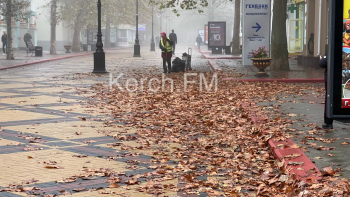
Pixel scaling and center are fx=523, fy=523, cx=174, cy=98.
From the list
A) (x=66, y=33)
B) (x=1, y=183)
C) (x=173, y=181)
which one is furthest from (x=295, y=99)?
(x=66, y=33)

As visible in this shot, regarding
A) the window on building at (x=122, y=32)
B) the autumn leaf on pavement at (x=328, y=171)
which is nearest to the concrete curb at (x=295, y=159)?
the autumn leaf on pavement at (x=328, y=171)

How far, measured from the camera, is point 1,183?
5812 millimetres

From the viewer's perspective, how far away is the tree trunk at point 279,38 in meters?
21.5

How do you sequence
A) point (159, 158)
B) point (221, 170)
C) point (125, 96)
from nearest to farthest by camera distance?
point (221, 170)
point (159, 158)
point (125, 96)

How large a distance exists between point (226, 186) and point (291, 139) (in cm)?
240

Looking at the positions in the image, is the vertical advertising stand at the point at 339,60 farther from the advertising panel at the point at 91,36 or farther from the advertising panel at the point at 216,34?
the advertising panel at the point at 91,36

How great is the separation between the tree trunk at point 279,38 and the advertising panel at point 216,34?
2117 cm

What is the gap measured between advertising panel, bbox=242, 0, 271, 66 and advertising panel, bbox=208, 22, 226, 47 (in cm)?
1996

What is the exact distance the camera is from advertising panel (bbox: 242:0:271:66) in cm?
2277

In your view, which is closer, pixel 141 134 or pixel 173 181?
pixel 173 181

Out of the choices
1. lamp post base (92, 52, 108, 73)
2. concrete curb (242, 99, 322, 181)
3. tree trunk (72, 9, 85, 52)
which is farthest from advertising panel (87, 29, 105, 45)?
concrete curb (242, 99, 322, 181)

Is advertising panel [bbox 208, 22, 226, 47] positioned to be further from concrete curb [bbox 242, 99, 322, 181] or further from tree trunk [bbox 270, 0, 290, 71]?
concrete curb [bbox 242, 99, 322, 181]

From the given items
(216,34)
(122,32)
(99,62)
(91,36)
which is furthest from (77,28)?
(122,32)

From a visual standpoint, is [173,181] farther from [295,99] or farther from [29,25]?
[29,25]
